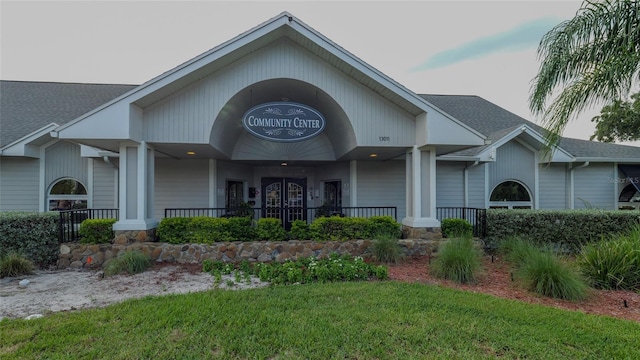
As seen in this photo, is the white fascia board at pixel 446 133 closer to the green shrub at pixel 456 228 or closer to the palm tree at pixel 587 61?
the palm tree at pixel 587 61

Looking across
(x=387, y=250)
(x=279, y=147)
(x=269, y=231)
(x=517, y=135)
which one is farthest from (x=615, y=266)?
(x=279, y=147)

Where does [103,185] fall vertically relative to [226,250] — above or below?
above

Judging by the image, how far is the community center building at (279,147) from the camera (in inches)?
276

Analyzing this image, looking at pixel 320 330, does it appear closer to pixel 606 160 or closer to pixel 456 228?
pixel 456 228

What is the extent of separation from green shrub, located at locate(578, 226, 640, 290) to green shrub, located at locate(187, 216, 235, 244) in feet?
25.5

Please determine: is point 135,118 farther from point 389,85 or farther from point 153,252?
point 389,85

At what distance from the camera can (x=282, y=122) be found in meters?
7.12

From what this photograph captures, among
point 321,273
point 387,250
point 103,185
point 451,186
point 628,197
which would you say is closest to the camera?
point 321,273

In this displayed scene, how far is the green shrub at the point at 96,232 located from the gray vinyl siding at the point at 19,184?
4.45 m

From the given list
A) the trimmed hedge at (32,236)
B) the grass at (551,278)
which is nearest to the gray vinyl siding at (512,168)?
the grass at (551,278)

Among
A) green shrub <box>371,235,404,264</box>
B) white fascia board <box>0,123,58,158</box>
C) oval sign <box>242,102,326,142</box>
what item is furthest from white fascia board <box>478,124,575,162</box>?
white fascia board <box>0,123,58,158</box>

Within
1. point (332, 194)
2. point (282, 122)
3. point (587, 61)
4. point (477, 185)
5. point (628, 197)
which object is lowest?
point (628, 197)

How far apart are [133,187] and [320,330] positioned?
20.4 feet

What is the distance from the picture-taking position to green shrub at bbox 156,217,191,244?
7.15 meters
